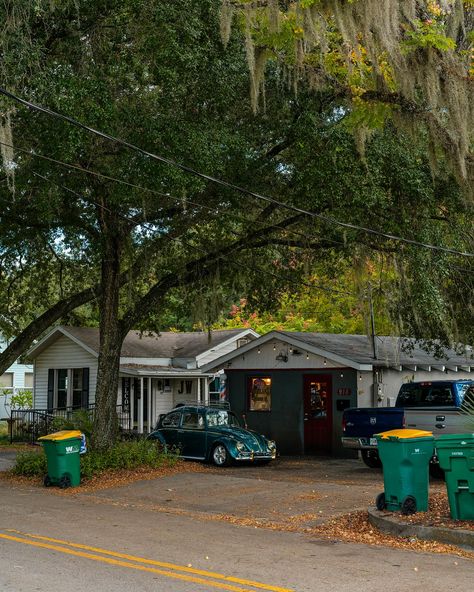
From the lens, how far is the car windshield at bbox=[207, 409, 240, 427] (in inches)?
781

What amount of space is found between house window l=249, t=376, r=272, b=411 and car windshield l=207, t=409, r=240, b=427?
13.7 feet

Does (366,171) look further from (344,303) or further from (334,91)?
(344,303)

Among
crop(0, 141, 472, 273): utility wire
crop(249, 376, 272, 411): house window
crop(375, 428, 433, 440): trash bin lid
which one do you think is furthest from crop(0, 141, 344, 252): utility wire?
crop(249, 376, 272, 411): house window

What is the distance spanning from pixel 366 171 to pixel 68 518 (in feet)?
26.8

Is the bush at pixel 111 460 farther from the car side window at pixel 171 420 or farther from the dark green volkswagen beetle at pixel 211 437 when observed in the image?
the car side window at pixel 171 420

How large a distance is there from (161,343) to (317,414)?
10.2 metres

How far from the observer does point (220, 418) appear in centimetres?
2000

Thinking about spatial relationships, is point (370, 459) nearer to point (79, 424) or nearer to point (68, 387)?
point (79, 424)

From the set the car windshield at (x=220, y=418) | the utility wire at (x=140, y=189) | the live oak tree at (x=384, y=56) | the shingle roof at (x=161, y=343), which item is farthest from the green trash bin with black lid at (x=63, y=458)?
the shingle roof at (x=161, y=343)

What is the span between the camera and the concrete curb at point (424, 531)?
899 centimetres

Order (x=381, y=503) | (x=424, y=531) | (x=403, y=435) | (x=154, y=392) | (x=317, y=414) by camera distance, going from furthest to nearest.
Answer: (x=154, y=392)
(x=317, y=414)
(x=381, y=503)
(x=403, y=435)
(x=424, y=531)

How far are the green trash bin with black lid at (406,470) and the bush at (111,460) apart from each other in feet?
25.3

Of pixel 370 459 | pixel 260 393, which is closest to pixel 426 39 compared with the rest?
pixel 370 459

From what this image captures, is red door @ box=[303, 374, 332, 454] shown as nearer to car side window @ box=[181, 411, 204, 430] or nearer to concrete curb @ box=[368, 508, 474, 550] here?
car side window @ box=[181, 411, 204, 430]
